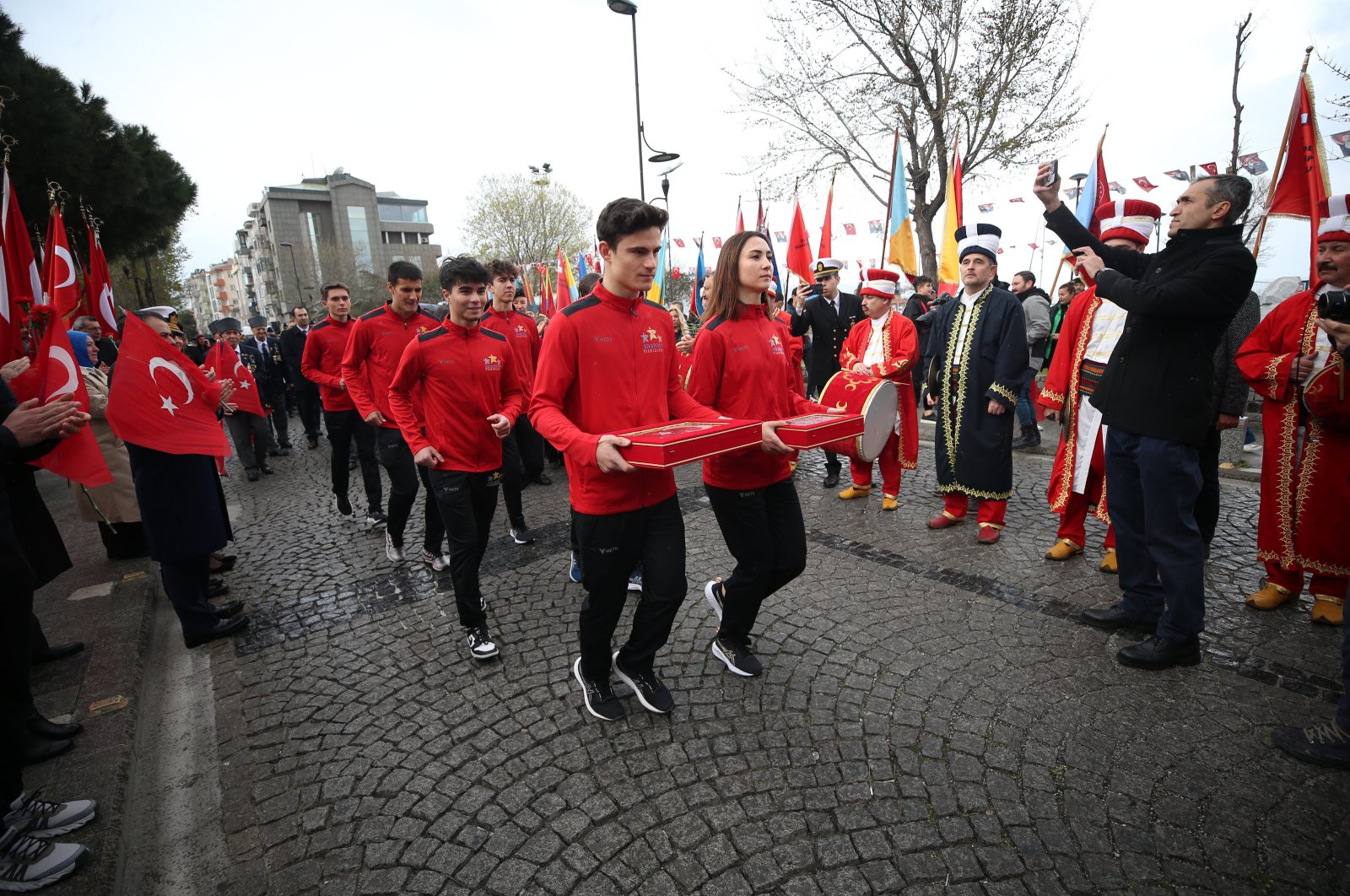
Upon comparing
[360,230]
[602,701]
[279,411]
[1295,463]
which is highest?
[360,230]

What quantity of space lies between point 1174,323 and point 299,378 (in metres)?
11.8

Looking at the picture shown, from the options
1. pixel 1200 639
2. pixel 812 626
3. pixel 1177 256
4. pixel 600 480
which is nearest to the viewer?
pixel 600 480

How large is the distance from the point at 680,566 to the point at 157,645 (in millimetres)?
3728

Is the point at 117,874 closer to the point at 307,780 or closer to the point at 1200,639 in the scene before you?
the point at 307,780

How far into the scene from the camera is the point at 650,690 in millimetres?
3076

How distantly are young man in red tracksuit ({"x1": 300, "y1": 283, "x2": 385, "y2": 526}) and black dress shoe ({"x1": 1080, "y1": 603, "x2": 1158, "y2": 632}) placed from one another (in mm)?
5869

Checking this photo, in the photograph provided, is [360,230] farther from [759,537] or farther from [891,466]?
[759,537]

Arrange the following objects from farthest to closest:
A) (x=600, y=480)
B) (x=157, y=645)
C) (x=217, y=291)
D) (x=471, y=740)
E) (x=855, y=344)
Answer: (x=217, y=291) < (x=855, y=344) < (x=157, y=645) < (x=471, y=740) < (x=600, y=480)

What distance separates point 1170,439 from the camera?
3.21 meters

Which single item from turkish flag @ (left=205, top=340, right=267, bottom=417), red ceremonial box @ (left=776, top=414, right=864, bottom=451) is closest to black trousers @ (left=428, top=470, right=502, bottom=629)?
red ceremonial box @ (left=776, top=414, right=864, bottom=451)

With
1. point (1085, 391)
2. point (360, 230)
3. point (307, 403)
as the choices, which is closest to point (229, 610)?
point (1085, 391)

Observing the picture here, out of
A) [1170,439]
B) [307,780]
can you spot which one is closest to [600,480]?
[307,780]

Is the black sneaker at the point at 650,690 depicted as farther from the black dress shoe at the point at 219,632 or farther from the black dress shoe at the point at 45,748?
the black dress shoe at the point at 219,632

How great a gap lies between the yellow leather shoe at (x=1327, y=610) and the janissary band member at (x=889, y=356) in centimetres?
298
